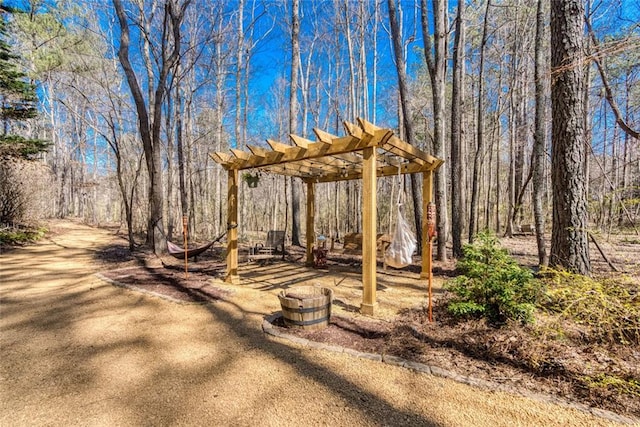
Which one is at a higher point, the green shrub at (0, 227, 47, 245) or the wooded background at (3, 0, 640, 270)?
the wooded background at (3, 0, 640, 270)

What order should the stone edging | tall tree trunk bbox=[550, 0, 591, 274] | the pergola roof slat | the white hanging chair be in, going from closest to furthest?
the stone edging
tall tree trunk bbox=[550, 0, 591, 274]
the pergola roof slat
the white hanging chair

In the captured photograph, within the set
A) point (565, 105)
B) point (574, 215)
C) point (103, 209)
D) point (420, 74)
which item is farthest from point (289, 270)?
point (103, 209)

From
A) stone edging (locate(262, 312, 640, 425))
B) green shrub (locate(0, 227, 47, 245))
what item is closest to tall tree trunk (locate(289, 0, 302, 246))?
stone edging (locate(262, 312, 640, 425))

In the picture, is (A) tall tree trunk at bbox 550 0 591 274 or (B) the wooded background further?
(B) the wooded background

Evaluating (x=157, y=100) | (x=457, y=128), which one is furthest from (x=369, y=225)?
(x=157, y=100)

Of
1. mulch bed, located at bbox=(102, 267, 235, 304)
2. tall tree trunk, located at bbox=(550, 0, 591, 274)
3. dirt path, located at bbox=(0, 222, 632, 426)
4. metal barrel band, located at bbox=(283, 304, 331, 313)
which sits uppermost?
tall tree trunk, located at bbox=(550, 0, 591, 274)

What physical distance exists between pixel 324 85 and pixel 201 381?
46.6 feet

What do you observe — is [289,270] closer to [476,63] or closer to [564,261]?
[564,261]

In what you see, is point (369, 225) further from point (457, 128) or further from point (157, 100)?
point (157, 100)

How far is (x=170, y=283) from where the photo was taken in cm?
472

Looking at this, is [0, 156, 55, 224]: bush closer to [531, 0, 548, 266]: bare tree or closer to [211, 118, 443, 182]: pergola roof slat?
[211, 118, 443, 182]: pergola roof slat

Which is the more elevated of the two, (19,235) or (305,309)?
(19,235)

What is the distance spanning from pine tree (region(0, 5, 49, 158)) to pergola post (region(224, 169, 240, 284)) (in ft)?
25.1

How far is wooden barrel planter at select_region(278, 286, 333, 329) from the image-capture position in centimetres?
288
